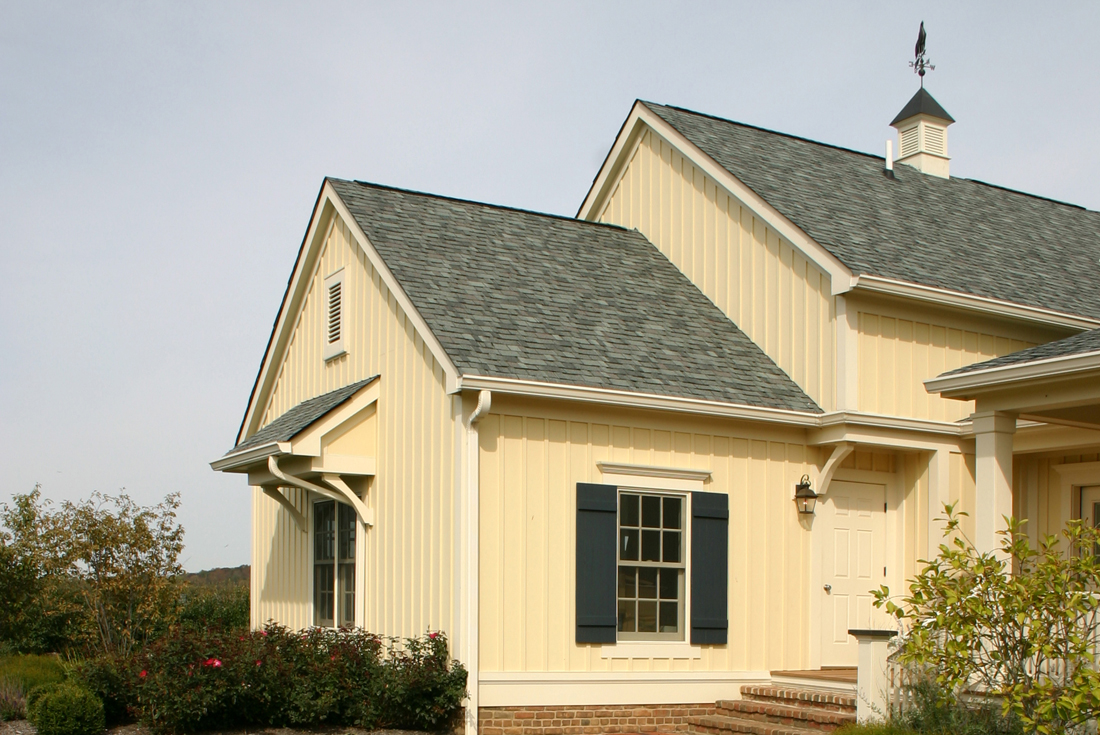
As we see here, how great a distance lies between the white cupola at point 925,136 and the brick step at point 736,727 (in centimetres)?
1013

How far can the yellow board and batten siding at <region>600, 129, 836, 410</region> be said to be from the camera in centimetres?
1337

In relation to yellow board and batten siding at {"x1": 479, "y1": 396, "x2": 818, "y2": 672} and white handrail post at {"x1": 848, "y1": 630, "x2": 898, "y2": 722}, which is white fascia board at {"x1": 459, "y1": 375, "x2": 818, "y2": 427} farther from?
white handrail post at {"x1": 848, "y1": 630, "x2": 898, "y2": 722}

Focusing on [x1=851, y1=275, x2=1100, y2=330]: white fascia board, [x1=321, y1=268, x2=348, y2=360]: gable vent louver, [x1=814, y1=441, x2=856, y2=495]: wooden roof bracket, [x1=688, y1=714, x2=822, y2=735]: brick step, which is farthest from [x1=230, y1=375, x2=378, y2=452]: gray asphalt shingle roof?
[x1=851, y1=275, x2=1100, y2=330]: white fascia board

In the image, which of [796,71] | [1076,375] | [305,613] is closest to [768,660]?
[1076,375]

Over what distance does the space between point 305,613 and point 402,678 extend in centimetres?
407

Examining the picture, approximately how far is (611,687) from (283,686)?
319cm

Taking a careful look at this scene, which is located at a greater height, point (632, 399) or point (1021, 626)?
point (632, 399)

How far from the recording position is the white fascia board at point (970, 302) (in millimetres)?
12781

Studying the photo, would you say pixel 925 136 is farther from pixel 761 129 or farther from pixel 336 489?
pixel 336 489

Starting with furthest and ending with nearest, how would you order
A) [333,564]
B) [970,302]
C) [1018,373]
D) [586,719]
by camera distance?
[333,564], [970,302], [586,719], [1018,373]

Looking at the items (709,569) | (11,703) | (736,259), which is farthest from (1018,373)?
(11,703)

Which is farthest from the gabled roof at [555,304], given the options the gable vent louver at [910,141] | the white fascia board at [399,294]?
the gable vent louver at [910,141]

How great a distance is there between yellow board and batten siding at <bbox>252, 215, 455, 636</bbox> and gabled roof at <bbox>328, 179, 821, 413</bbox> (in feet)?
1.51

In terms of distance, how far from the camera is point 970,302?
13398 millimetres
